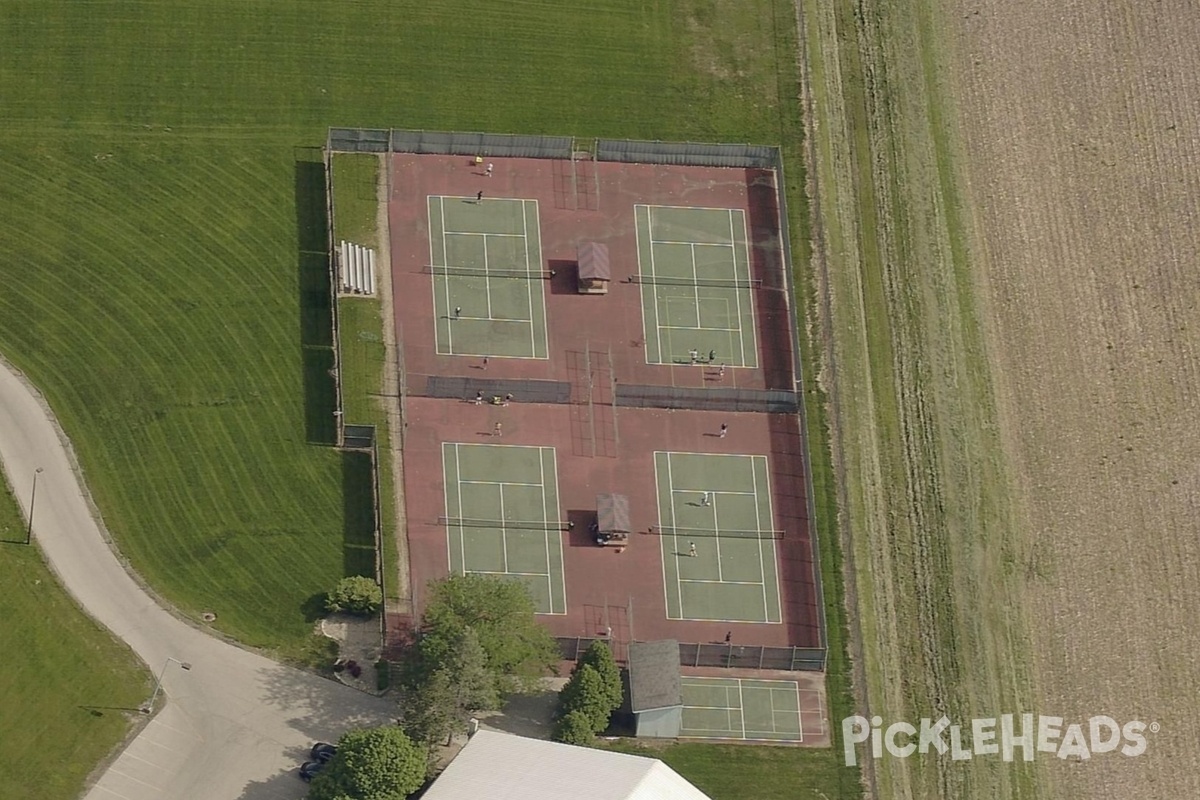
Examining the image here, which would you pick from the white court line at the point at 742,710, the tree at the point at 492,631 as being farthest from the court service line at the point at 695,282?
the white court line at the point at 742,710

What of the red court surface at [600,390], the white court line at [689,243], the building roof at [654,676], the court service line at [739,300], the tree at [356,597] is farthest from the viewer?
the white court line at [689,243]

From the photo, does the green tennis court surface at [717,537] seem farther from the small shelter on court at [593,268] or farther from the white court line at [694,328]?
the small shelter on court at [593,268]

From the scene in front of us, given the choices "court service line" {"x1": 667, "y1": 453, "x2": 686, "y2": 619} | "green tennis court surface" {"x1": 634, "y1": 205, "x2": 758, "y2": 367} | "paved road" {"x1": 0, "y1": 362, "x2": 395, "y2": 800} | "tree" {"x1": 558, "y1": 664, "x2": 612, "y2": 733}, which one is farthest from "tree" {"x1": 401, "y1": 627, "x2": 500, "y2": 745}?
"green tennis court surface" {"x1": 634, "y1": 205, "x2": 758, "y2": 367}

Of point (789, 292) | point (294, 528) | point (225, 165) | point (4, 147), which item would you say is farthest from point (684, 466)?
point (4, 147)

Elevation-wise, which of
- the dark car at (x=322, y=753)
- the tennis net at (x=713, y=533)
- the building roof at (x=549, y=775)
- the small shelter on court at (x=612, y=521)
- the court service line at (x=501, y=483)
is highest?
the court service line at (x=501, y=483)

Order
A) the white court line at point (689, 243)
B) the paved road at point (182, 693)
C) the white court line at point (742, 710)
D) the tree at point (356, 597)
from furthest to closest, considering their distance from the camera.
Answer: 1. the white court line at point (689, 243)
2. the white court line at point (742, 710)
3. the tree at point (356, 597)
4. the paved road at point (182, 693)

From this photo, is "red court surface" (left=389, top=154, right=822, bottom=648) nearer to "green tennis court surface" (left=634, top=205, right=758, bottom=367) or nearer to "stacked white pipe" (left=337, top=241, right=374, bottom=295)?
"green tennis court surface" (left=634, top=205, right=758, bottom=367)

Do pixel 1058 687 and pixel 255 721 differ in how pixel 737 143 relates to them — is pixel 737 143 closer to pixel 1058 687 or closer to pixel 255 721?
pixel 1058 687
